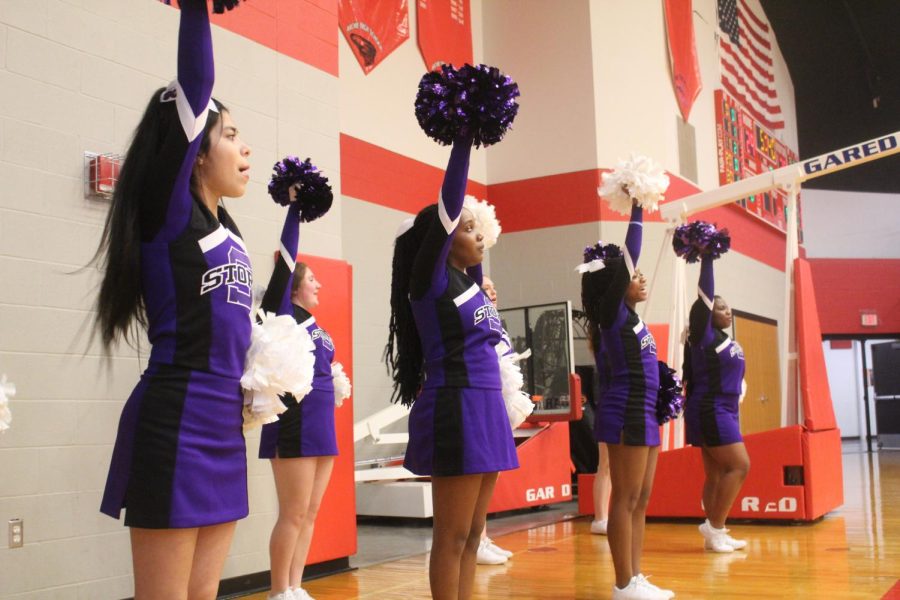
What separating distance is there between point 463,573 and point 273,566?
1.26 metres

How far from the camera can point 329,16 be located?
5.09m

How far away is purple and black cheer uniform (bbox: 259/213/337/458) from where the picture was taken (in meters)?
3.20

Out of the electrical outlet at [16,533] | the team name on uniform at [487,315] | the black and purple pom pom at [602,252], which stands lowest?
the electrical outlet at [16,533]

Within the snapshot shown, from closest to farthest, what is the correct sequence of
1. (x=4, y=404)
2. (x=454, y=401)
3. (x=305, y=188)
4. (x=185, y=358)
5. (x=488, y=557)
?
(x=185, y=358) → (x=4, y=404) → (x=454, y=401) → (x=305, y=188) → (x=488, y=557)

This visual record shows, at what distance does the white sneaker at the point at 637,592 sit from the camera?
11.5ft

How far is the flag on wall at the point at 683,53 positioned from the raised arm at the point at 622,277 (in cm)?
714

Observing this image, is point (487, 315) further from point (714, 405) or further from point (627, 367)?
point (714, 405)

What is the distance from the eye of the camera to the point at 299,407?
3.53 meters

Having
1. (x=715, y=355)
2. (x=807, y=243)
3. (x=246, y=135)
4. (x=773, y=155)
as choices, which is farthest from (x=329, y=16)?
(x=807, y=243)

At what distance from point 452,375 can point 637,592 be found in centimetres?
170

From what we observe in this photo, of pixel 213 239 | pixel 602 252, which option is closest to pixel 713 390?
pixel 602 252

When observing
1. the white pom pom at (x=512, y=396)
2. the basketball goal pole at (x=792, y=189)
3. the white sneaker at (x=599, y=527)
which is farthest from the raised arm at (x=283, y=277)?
the basketball goal pole at (x=792, y=189)

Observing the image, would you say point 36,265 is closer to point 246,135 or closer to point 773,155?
point 246,135

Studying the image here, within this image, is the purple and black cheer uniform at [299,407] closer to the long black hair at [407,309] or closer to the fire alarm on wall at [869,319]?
the long black hair at [407,309]
